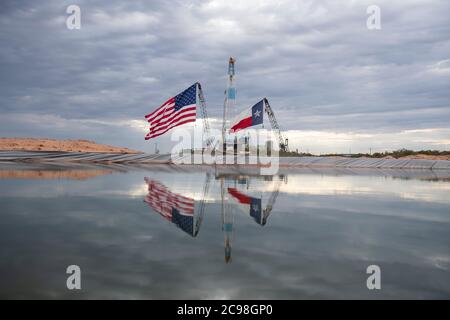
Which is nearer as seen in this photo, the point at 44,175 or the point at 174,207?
the point at 174,207

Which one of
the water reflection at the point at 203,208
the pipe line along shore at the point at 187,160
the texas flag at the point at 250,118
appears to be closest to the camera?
the water reflection at the point at 203,208

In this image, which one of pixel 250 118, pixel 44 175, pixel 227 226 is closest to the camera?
pixel 227 226

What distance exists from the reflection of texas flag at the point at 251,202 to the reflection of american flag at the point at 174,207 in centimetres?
162

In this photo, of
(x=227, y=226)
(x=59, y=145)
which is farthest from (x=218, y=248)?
(x=59, y=145)

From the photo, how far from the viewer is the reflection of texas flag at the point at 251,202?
1054cm

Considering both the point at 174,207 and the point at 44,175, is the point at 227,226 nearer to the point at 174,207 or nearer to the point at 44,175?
the point at 174,207

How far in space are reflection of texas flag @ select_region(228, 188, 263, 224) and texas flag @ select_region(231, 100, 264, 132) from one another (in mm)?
32156

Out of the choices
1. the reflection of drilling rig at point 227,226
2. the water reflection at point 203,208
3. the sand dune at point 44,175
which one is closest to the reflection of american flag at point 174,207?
the water reflection at point 203,208

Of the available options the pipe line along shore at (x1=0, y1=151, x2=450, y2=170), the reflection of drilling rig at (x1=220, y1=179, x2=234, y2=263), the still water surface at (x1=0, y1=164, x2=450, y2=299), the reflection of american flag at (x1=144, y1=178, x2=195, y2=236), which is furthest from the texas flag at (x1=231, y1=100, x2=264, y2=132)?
the reflection of drilling rig at (x1=220, y1=179, x2=234, y2=263)

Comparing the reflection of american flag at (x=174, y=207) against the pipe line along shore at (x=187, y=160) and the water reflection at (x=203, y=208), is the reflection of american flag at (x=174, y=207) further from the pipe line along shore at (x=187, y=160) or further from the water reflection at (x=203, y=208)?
the pipe line along shore at (x=187, y=160)

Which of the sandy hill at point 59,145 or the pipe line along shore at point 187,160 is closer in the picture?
the pipe line along shore at point 187,160

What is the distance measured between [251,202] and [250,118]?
1412 inches

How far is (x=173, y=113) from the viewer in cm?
4059

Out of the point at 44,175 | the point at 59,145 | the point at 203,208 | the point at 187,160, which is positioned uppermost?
the point at 59,145
